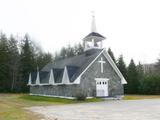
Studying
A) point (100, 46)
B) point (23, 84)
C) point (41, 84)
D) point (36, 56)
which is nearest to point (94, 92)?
point (100, 46)

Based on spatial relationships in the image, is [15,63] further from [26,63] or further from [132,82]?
[132,82]

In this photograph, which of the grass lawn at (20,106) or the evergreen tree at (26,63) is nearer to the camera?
the grass lawn at (20,106)

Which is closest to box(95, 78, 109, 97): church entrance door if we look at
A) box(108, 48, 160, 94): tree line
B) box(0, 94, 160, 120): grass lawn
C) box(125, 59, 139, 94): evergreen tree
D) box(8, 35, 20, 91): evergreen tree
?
box(0, 94, 160, 120): grass lawn

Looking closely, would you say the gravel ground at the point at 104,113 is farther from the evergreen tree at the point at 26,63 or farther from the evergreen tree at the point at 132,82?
the evergreen tree at the point at 26,63

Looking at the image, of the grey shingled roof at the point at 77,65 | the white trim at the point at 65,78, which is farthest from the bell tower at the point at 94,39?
the white trim at the point at 65,78

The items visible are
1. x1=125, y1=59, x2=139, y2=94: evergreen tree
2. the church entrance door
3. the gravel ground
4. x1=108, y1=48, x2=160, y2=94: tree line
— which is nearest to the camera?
the gravel ground

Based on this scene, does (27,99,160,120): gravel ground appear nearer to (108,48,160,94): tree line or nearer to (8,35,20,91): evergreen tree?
(108,48,160,94): tree line

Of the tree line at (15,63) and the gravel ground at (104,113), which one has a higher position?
the tree line at (15,63)

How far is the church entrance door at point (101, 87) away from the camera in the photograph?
1188 inches

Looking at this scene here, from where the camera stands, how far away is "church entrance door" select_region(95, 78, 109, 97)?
3017 centimetres

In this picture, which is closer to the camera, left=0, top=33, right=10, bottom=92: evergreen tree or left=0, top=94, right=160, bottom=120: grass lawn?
left=0, top=94, right=160, bottom=120: grass lawn

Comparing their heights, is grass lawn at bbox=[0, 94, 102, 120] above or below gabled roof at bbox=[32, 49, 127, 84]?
below

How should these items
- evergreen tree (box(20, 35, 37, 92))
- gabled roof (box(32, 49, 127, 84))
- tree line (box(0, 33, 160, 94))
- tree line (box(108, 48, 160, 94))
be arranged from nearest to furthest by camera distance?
gabled roof (box(32, 49, 127, 84)) < tree line (box(108, 48, 160, 94)) < tree line (box(0, 33, 160, 94)) < evergreen tree (box(20, 35, 37, 92))

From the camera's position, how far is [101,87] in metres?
30.6
